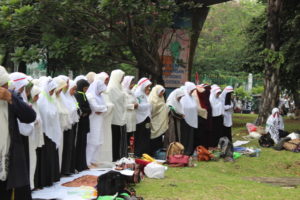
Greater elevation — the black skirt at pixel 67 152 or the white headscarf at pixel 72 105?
the white headscarf at pixel 72 105


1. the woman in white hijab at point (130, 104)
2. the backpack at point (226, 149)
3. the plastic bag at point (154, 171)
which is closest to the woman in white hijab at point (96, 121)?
the plastic bag at point (154, 171)

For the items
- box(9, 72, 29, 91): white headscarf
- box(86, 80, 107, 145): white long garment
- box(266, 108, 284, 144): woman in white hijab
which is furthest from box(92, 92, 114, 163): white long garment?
box(266, 108, 284, 144): woman in white hijab

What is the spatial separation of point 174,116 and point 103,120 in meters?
2.45

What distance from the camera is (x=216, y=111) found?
12172 mm

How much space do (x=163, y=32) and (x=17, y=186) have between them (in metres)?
9.67

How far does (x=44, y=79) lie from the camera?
677cm

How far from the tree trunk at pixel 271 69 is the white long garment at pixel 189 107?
210 inches

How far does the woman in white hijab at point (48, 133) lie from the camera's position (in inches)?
261

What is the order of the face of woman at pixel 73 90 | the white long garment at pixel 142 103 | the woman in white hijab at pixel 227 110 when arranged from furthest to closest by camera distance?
1. the woman in white hijab at pixel 227 110
2. the white long garment at pixel 142 103
3. the face of woman at pixel 73 90

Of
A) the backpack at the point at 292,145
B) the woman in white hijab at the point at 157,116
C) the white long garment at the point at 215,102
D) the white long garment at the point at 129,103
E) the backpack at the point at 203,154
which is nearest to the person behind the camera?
the white long garment at the point at 129,103

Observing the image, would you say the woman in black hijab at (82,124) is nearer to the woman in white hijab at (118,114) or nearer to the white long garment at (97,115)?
the white long garment at (97,115)

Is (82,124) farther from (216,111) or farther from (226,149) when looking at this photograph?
(216,111)

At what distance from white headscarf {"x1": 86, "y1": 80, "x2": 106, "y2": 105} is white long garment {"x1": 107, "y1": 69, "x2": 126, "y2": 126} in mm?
729

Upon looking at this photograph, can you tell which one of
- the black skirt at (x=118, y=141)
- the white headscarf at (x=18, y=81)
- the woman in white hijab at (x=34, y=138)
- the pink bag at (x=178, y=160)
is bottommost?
the pink bag at (x=178, y=160)
